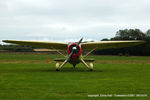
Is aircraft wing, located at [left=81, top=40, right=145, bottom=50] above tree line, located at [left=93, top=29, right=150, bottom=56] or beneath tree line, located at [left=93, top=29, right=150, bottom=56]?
above

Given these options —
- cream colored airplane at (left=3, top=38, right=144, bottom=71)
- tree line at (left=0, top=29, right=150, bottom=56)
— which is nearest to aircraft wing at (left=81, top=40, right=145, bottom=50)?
cream colored airplane at (left=3, top=38, right=144, bottom=71)

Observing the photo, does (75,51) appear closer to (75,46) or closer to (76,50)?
(76,50)

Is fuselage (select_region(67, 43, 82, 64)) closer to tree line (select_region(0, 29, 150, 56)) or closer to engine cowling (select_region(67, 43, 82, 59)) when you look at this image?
engine cowling (select_region(67, 43, 82, 59))

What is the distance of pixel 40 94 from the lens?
7645 millimetres

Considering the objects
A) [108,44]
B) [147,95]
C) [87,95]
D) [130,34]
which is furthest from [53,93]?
[130,34]

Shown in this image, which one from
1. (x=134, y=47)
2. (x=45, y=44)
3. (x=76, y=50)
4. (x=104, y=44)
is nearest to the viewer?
(x=76, y=50)

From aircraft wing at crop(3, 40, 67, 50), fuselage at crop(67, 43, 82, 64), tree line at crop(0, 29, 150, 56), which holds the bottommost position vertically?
tree line at crop(0, 29, 150, 56)

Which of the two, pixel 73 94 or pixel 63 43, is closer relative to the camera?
pixel 73 94

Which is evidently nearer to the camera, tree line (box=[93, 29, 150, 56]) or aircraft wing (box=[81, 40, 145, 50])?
aircraft wing (box=[81, 40, 145, 50])

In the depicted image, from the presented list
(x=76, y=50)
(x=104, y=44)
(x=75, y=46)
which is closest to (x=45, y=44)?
(x=75, y=46)

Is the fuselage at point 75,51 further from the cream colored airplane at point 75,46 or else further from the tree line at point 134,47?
the tree line at point 134,47

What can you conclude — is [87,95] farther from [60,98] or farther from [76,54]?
[76,54]

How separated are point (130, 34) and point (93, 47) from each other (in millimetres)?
71492

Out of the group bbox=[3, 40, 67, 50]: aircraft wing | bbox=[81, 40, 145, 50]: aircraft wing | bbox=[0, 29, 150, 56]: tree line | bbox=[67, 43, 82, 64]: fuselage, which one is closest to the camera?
bbox=[67, 43, 82, 64]: fuselage
